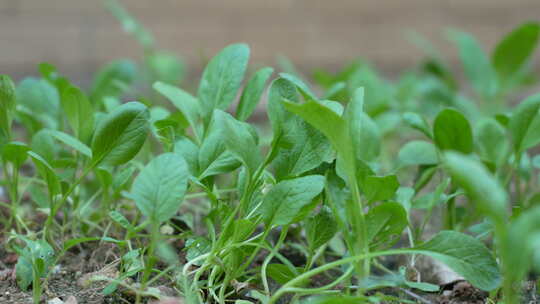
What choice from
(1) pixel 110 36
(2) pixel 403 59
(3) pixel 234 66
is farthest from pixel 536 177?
(1) pixel 110 36

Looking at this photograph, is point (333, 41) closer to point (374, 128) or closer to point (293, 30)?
point (293, 30)

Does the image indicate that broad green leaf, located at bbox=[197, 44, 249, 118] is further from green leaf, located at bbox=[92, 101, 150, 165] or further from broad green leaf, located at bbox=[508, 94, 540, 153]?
broad green leaf, located at bbox=[508, 94, 540, 153]

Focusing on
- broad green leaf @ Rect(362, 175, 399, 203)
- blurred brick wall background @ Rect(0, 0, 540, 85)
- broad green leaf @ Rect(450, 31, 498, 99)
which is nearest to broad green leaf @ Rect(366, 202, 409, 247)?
broad green leaf @ Rect(362, 175, 399, 203)

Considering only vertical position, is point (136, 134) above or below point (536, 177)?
above

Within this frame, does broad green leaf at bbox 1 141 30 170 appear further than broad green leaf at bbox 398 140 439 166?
No

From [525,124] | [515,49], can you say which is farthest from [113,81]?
[515,49]

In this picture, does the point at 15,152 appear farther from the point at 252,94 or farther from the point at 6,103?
the point at 252,94
